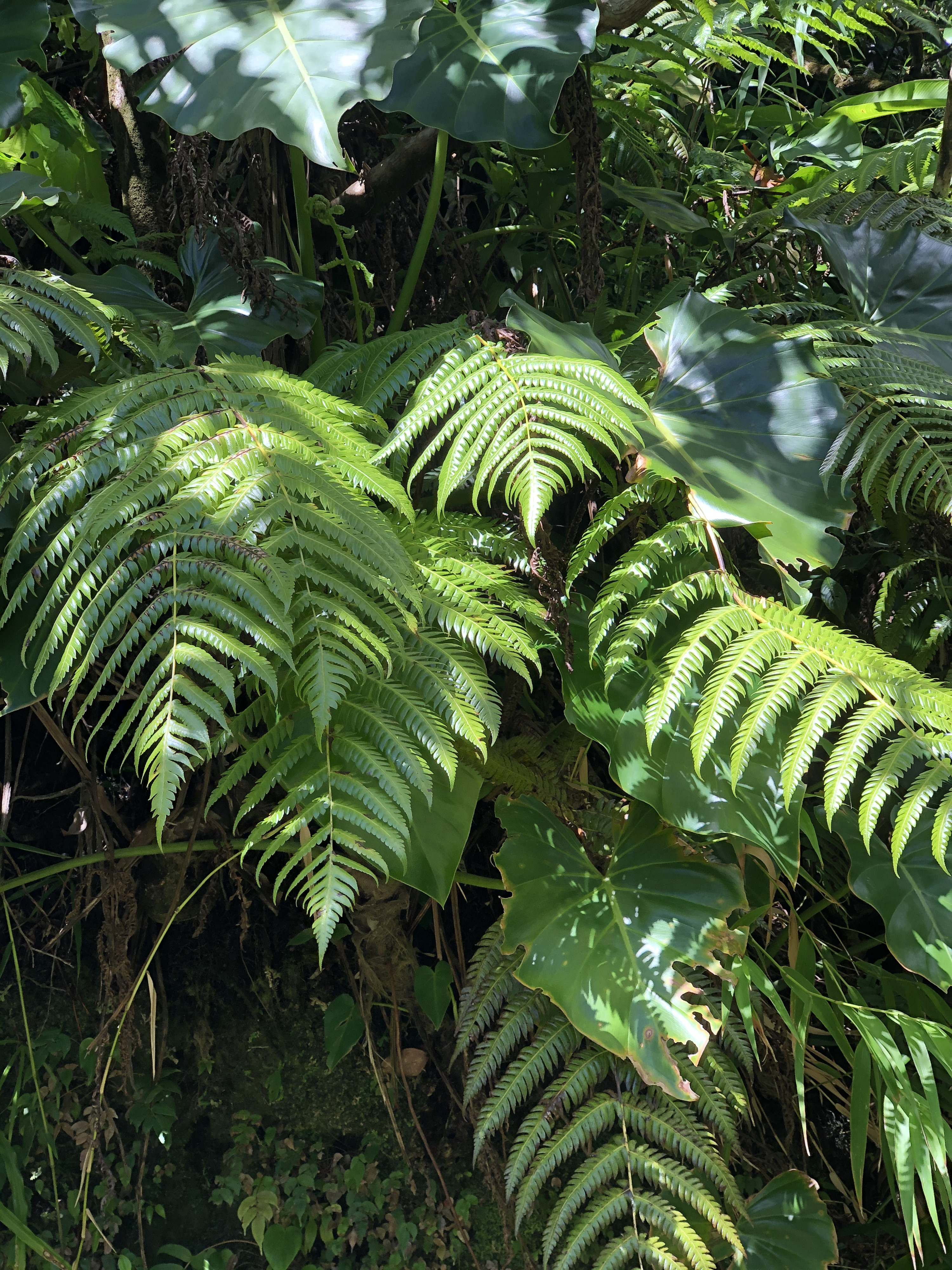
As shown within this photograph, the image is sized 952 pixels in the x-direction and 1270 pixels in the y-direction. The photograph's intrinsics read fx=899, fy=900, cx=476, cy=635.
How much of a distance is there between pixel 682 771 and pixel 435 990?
607 mm

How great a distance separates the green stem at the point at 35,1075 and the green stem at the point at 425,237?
110 centimetres

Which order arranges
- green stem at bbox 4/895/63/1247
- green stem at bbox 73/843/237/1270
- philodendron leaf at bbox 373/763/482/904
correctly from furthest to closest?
green stem at bbox 4/895/63/1247
green stem at bbox 73/843/237/1270
philodendron leaf at bbox 373/763/482/904

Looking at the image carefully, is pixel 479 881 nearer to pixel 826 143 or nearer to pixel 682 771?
pixel 682 771

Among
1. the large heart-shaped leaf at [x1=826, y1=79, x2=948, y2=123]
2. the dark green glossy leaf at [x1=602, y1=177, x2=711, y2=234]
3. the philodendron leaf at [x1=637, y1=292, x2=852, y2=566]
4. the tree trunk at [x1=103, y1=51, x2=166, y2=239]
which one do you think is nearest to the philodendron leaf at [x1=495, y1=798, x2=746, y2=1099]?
the philodendron leaf at [x1=637, y1=292, x2=852, y2=566]

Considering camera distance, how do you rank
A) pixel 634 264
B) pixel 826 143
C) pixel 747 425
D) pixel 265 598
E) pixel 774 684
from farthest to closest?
pixel 826 143 → pixel 634 264 → pixel 747 425 → pixel 774 684 → pixel 265 598

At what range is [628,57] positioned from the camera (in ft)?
7.53

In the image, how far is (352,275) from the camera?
4.83 feet

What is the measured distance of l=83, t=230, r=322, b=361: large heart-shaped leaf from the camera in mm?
1272

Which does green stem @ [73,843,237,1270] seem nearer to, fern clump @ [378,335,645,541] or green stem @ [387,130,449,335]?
fern clump @ [378,335,645,541]

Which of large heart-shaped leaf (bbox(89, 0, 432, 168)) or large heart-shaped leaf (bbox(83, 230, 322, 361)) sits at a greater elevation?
large heart-shaped leaf (bbox(89, 0, 432, 168))

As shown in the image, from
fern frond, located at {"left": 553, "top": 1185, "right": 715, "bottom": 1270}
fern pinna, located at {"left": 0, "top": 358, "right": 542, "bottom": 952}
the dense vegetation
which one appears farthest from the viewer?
fern frond, located at {"left": 553, "top": 1185, "right": 715, "bottom": 1270}

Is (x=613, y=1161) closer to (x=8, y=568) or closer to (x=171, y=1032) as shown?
(x=171, y=1032)

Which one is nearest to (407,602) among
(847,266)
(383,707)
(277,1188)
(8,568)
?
(383,707)

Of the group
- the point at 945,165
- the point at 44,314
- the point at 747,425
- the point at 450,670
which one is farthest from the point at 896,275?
the point at 44,314
